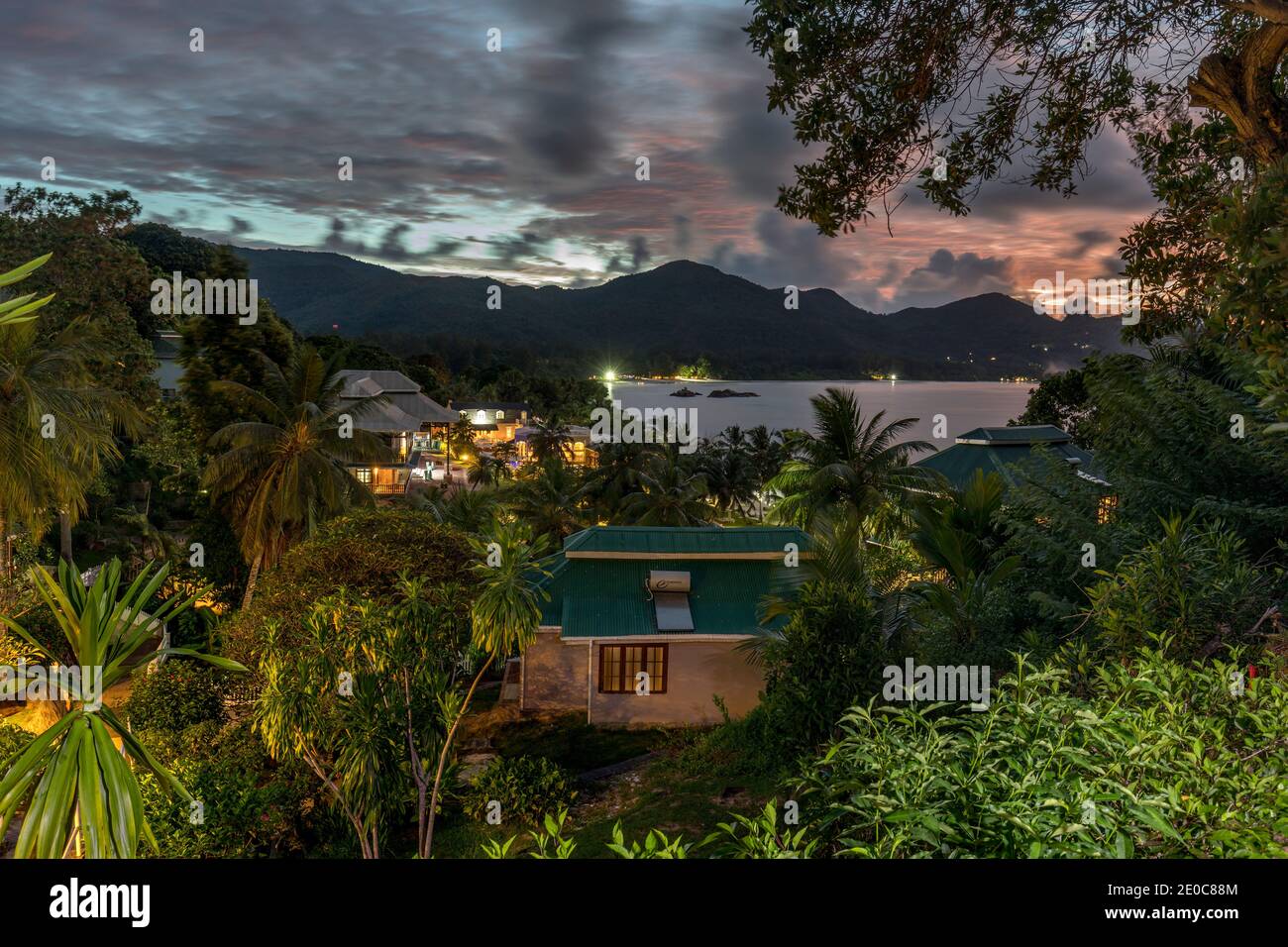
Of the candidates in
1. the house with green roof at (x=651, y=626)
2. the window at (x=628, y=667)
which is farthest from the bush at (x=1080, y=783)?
the window at (x=628, y=667)

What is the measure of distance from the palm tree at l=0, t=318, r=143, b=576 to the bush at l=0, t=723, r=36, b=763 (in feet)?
15.2

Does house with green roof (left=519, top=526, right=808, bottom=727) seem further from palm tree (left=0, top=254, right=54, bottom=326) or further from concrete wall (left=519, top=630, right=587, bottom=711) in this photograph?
palm tree (left=0, top=254, right=54, bottom=326)

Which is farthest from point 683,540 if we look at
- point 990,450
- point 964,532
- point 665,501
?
point 990,450

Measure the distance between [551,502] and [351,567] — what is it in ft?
60.3

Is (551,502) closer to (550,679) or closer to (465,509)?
(465,509)

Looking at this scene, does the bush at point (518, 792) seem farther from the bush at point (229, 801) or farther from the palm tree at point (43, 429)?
the palm tree at point (43, 429)

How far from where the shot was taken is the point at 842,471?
22750 millimetres

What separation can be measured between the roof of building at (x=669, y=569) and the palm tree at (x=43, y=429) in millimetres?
10522

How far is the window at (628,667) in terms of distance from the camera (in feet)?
56.8

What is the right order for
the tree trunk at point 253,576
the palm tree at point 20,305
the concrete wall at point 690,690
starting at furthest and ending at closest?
the tree trunk at point 253,576 → the concrete wall at point 690,690 → the palm tree at point 20,305
